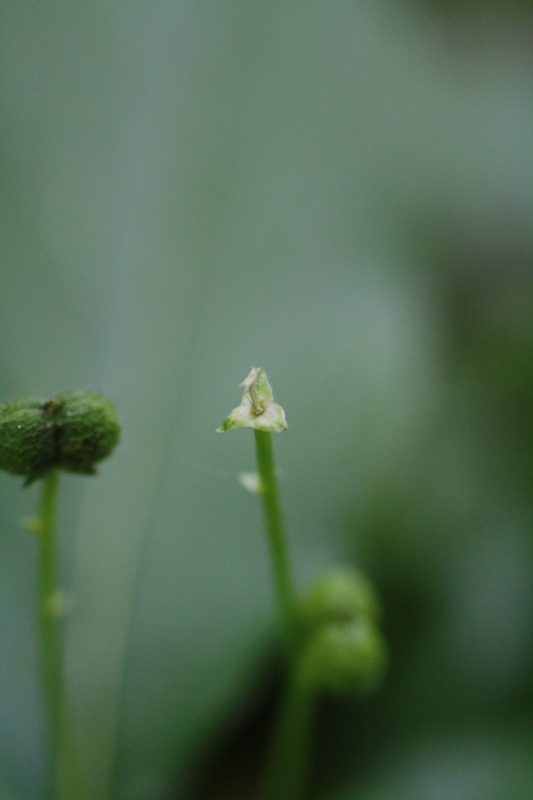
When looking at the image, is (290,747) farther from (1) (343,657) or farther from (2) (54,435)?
(2) (54,435)

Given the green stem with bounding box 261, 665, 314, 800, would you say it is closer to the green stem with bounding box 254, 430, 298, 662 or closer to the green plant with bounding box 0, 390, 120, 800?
the green stem with bounding box 254, 430, 298, 662

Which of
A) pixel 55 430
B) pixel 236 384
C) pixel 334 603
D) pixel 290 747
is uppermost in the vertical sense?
pixel 236 384

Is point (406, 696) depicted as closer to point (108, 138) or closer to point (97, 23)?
point (108, 138)

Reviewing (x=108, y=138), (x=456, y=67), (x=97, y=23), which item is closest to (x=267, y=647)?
(x=108, y=138)

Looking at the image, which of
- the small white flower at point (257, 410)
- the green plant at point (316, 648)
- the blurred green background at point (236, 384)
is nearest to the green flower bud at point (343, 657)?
the green plant at point (316, 648)

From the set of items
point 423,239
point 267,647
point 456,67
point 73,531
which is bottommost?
point 267,647

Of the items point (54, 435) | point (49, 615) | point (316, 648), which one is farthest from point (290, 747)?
point (54, 435)

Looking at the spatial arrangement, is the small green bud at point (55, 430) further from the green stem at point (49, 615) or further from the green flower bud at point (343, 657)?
the green flower bud at point (343, 657)
